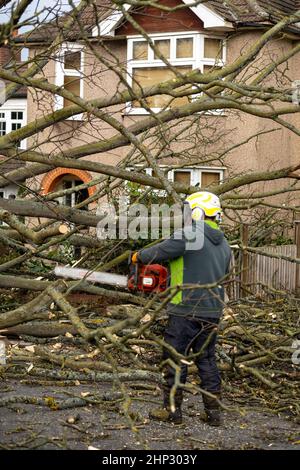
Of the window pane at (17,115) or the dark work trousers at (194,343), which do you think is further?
the window pane at (17,115)

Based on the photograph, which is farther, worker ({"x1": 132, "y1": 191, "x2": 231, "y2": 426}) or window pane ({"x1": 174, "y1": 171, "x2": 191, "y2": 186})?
window pane ({"x1": 174, "y1": 171, "x2": 191, "y2": 186})

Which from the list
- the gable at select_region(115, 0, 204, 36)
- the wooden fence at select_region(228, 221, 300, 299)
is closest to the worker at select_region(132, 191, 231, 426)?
the wooden fence at select_region(228, 221, 300, 299)

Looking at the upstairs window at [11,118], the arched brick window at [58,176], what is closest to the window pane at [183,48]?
the arched brick window at [58,176]

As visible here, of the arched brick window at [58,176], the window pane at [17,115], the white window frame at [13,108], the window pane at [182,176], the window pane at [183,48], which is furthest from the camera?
the window pane at [17,115]

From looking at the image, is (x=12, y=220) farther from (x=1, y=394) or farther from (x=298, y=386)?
(x=298, y=386)

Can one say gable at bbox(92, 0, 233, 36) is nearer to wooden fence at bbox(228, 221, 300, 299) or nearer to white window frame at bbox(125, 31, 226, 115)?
white window frame at bbox(125, 31, 226, 115)

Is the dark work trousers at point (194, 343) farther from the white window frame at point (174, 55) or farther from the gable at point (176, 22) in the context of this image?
the white window frame at point (174, 55)

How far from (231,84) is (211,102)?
1.93ft

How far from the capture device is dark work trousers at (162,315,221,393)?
23.6 feet

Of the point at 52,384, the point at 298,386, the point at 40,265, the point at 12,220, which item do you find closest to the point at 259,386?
the point at 298,386

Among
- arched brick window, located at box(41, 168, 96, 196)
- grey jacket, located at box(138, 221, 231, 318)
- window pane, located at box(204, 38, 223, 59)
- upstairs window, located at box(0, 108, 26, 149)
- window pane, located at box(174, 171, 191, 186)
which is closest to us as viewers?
grey jacket, located at box(138, 221, 231, 318)

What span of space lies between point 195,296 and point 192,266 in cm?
23

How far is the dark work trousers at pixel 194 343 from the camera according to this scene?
7191 millimetres

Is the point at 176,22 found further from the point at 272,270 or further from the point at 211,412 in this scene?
the point at 211,412
